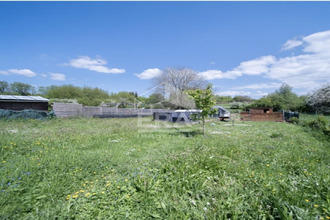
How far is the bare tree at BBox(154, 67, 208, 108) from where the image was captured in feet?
99.4

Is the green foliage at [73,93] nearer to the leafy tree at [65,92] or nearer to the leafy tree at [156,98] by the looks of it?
the leafy tree at [65,92]

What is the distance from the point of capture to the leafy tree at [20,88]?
39.5 metres

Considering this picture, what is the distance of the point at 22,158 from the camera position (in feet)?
12.8

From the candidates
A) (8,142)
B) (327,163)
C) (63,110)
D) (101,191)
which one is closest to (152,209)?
(101,191)

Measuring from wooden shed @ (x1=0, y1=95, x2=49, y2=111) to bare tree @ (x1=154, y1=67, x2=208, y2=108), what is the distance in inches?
788

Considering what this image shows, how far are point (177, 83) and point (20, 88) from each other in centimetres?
4453

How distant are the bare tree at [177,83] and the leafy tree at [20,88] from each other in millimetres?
38913

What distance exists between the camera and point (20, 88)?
40.1 metres

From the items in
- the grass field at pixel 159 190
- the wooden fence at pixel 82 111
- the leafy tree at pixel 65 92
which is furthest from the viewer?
the leafy tree at pixel 65 92

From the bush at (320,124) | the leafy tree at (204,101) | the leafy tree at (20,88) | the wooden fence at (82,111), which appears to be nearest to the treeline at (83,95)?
the leafy tree at (20,88)

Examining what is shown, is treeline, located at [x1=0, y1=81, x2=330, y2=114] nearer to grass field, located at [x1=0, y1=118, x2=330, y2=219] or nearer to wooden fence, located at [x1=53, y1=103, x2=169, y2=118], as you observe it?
wooden fence, located at [x1=53, y1=103, x2=169, y2=118]

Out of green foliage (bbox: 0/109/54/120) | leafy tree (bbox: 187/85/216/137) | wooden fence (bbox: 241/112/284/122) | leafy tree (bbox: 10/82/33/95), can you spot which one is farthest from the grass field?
leafy tree (bbox: 10/82/33/95)

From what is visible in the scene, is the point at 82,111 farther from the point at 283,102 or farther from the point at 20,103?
the point at 283,102

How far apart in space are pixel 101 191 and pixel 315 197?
346 cm
